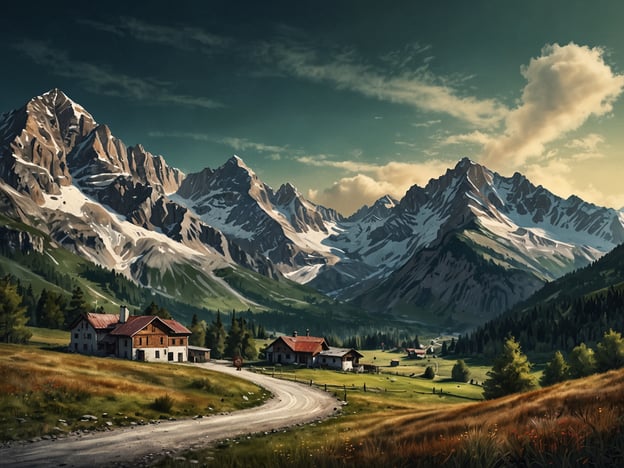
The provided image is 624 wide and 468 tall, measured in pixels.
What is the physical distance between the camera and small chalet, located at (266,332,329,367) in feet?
479

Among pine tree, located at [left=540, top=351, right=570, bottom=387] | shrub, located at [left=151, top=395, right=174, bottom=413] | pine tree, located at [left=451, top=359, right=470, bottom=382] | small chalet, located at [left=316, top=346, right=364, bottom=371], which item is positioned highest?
shrub, located at [left=151, top=395, right=174, bottom=413]

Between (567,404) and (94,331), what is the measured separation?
4687 inches

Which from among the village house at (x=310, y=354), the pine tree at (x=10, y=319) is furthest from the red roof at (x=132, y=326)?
the village house at (x=310, y=354)

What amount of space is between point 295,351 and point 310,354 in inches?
185

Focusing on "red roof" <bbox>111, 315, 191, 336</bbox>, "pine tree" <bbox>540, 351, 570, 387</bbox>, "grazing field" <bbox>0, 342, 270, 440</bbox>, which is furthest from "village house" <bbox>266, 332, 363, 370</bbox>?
"grazing field" <bbox>0, 342, 270, 440</bbox>

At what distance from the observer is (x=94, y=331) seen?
118 meters

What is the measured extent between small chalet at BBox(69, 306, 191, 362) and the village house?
3371 centimetres

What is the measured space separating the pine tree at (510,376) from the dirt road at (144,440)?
42308 mm

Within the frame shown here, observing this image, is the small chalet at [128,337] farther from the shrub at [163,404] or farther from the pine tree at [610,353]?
the pine tree at [610,353]

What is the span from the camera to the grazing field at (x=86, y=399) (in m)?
37.3

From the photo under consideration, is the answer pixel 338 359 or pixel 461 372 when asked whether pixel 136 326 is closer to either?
pixel 338 359

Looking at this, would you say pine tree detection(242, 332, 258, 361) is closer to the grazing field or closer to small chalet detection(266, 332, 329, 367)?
small chalet detection(266, 332, 329, 367)

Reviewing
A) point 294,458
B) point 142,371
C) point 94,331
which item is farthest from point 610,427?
point 94,331

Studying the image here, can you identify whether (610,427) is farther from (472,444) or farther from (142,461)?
(142,461)
